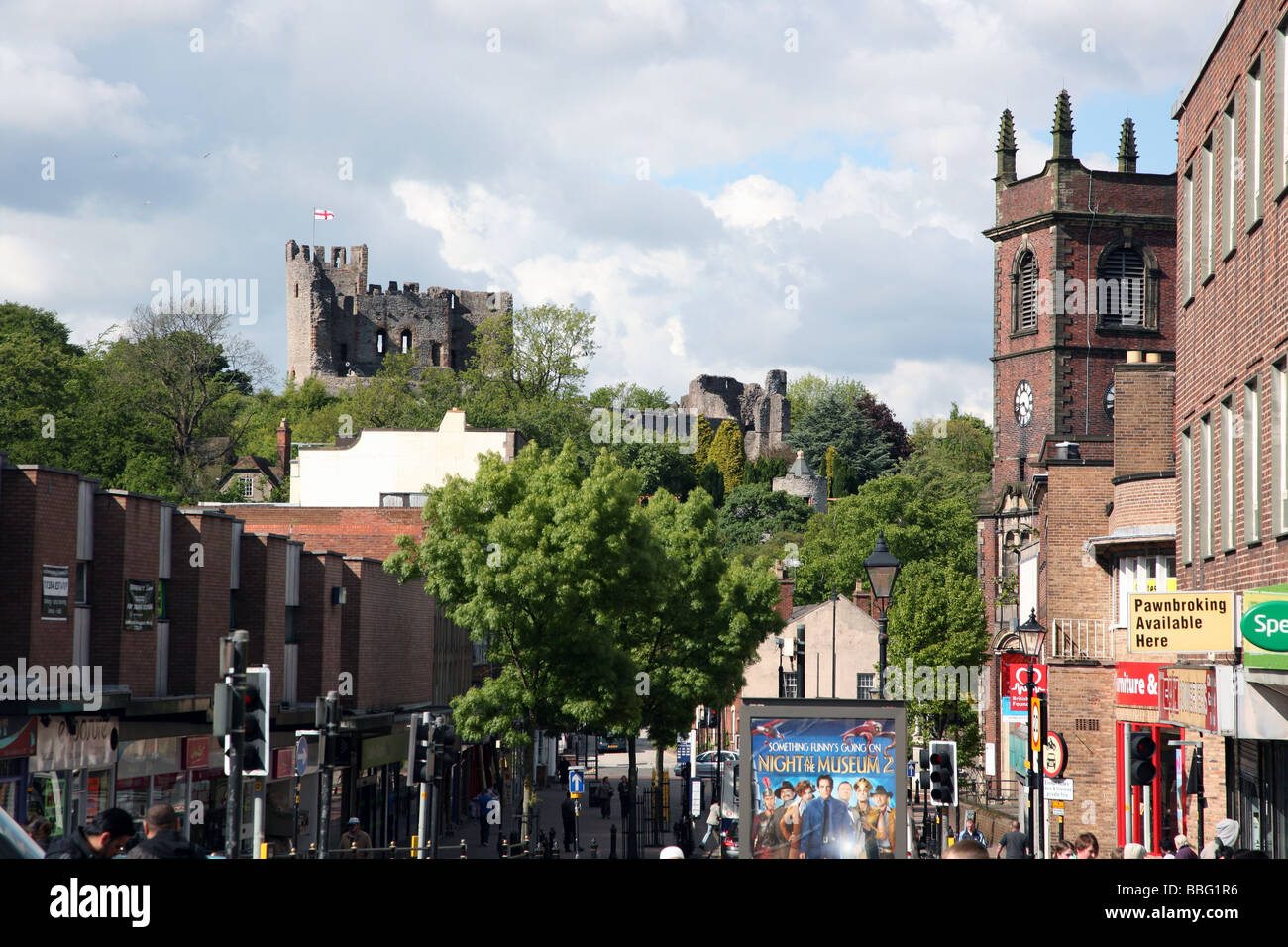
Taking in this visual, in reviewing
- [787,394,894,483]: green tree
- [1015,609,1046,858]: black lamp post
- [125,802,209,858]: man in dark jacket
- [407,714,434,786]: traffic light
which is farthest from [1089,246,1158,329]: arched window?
[787,394,894,483]: green tree

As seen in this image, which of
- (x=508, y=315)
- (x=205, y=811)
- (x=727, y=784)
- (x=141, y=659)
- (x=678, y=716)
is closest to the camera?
(x=141, y=659)

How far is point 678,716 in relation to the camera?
41312 millimetres

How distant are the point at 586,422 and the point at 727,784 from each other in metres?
46.0

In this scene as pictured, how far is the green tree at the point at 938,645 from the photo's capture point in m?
54.5

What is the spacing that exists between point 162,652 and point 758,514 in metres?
96.4

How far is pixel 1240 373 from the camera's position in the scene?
16.8 metres

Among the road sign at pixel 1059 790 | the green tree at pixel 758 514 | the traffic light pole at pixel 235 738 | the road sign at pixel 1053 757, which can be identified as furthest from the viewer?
the green tree at pixel 758 514

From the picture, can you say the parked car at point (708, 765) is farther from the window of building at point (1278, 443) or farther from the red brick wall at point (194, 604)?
the window of building at point (1278, 443)

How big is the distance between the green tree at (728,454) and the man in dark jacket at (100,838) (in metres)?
131

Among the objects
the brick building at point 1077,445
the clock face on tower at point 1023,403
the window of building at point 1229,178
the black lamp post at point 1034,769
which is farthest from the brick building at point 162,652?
the clock face on tower at point 1023,403

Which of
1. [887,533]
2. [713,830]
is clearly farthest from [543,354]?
[713,830]
